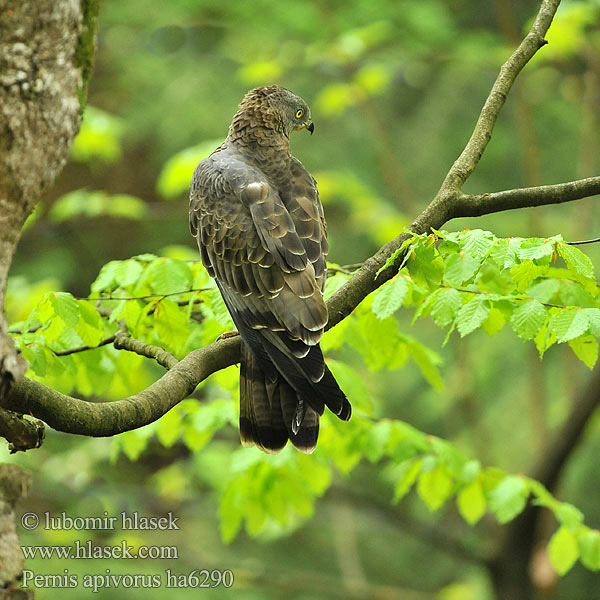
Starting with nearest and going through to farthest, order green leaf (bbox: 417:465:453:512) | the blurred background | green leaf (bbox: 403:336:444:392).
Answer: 1. green leaf (bbox: 403:336:444:392)
2. green leaf (bbox: 417:465:453:512)
3. the blurred background

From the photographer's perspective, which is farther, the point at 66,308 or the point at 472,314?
the point at 66,308

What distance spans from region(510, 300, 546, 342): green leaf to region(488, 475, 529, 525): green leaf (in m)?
1.19

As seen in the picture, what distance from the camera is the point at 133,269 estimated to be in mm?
3133

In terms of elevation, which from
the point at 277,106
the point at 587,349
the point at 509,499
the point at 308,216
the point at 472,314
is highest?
the point at 277,106

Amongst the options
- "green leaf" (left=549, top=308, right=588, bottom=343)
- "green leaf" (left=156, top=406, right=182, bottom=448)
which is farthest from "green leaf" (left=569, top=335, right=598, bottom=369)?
"green leaf" (left=156, top=406, right=182, bottom=448)

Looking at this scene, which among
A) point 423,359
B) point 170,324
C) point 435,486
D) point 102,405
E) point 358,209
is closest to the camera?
point 102,405

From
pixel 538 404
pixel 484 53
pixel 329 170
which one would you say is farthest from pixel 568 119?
pixel 538 404

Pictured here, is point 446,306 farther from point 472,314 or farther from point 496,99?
point 496,99

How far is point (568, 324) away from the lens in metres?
2.31

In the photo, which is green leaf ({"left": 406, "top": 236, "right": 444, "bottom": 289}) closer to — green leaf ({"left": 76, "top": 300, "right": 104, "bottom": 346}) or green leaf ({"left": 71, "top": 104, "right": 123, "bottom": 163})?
green leaf ({"left": 76, "top": 300, "right": 104, "bottom": 346})

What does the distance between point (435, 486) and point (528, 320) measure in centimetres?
145

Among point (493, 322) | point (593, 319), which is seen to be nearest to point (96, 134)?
point (493, 322)

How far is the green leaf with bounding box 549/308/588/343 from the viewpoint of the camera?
2225 millimetres

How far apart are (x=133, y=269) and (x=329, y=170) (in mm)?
5270
